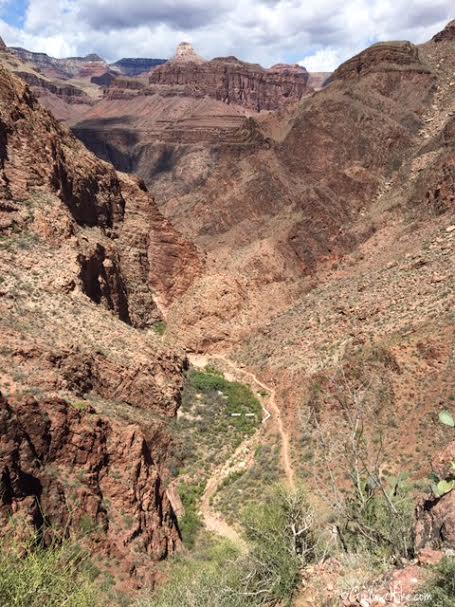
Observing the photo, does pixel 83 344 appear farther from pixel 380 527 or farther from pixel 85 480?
pixel 380 527

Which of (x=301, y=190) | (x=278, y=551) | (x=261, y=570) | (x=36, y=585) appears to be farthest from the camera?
(x=301, y=190)

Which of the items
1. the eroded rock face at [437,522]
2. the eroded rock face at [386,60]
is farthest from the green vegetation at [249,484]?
the eroded rock face at [386,60]

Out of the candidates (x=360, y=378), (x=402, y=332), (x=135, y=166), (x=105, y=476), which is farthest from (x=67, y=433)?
(x=135, y=166)

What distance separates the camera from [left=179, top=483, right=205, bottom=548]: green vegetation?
2503cm

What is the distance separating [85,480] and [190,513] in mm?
7868

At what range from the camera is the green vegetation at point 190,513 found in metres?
25.0

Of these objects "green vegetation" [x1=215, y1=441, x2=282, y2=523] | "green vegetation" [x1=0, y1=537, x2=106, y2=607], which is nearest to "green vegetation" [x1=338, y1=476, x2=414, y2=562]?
"green vegetation" [x1=0, y1=537, x2=106, y2=607]

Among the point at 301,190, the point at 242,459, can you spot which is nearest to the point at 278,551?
the point at 242,459

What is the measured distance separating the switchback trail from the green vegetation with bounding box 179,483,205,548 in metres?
0.36

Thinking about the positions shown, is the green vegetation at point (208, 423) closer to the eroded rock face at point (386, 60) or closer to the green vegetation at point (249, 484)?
the green vegetation at point (249, 484)

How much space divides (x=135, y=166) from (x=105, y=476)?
142 meters

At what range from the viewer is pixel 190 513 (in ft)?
89.7

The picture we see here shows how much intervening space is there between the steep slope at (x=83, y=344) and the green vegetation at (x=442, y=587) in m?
12.2

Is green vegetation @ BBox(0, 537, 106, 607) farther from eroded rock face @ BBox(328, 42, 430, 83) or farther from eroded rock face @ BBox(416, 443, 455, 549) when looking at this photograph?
eroded rock face @ BBox(328, 42, 430, 83)
